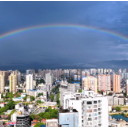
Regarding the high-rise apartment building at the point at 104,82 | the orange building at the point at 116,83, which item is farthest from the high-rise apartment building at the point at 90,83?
the orange building at the point at 116,83

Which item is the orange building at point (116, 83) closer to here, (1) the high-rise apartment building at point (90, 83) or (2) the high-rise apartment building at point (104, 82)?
(2) the high-rise apartment building at point (104, 82)

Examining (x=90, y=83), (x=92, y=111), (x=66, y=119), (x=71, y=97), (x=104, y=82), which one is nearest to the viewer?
(x=66, y=119)

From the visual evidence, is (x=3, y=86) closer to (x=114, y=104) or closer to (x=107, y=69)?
(x=114, y=104)

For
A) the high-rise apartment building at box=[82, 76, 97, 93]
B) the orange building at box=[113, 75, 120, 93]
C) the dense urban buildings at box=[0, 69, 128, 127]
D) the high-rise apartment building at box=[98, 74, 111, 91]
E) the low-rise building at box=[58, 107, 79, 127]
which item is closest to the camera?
the low-rise building at box=[58, 107, 79, 127]

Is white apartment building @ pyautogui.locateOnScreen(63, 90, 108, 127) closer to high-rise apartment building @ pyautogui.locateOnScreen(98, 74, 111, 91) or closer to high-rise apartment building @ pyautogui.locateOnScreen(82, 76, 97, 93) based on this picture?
high-rise apartment building @ pyautogui.locateOnScreen(82, 76, 97, 93)

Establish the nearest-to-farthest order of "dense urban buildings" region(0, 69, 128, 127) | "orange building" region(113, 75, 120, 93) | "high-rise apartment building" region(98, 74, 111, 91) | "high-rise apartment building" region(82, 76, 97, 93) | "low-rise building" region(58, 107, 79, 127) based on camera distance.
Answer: "low-rise building" region(58, 107, 79, 127) < "dense urban buildings" region(0, 69, 128, 127) < "high-rise apartment building" region(82, 76, 97, 93) < "orange building" region(113, 75, 120, 93) < "high-rise apartment building" region(98, 74, 111, 91)

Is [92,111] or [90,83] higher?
[92,111]

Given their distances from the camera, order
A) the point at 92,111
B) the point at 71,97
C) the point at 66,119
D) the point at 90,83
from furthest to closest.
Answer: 1. the point at 90,83
2. the point at 71,97
3. the point at 92,111
4. the point at 66,119

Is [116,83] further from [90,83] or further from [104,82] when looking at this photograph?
[90,83]

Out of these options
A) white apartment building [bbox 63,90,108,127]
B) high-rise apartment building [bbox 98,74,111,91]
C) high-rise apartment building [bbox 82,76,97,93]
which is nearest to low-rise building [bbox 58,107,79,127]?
white apartment building [bbox 63,90,108,127]

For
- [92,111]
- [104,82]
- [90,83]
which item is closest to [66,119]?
[92,111]

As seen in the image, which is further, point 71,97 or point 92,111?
point 71,97
